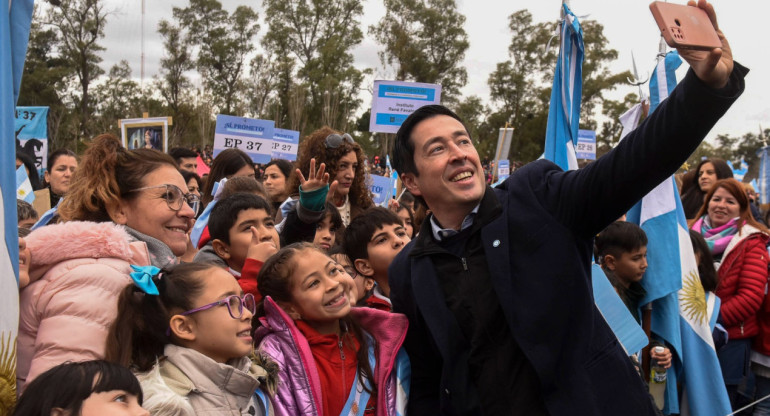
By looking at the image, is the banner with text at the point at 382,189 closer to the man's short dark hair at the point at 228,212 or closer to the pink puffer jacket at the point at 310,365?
the man's short dark hair at the point at 228,212

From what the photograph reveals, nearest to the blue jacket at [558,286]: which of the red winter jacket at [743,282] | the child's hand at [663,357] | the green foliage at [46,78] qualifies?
the child's hand at [663,357]

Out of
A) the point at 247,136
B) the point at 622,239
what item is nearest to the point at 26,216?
the point at 622,239

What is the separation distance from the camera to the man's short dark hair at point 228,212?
3.49 metres

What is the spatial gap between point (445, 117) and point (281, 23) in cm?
4266

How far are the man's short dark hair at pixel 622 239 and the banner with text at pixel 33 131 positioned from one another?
7262mm

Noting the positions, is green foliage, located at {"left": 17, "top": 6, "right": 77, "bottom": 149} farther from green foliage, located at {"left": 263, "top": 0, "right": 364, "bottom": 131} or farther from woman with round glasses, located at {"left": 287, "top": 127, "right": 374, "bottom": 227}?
woman with round glasses, located at {"left": 287, "top": 127, "right": 374, "bottom": 227}

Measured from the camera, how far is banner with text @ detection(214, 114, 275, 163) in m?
8.84

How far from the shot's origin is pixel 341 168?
5.12 meters

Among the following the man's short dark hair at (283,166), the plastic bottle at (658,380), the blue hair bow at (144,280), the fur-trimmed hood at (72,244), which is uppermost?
the man's short dark hair at (283,166)

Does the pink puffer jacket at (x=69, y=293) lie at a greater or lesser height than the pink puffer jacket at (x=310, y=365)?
greater

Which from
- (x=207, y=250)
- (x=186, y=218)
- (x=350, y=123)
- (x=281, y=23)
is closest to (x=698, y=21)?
(x=186, y=218)

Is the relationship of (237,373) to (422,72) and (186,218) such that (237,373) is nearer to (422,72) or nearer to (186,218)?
(186,218)

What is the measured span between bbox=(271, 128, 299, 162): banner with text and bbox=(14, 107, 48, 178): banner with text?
2.98 metres

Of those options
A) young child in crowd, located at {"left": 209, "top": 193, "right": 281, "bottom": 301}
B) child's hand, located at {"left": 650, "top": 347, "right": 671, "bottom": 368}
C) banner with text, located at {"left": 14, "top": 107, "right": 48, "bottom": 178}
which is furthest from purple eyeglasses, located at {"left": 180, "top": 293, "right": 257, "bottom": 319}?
banner with text, located at {"left": 14, "top": 107, "right": 48, "bottom": 178}
